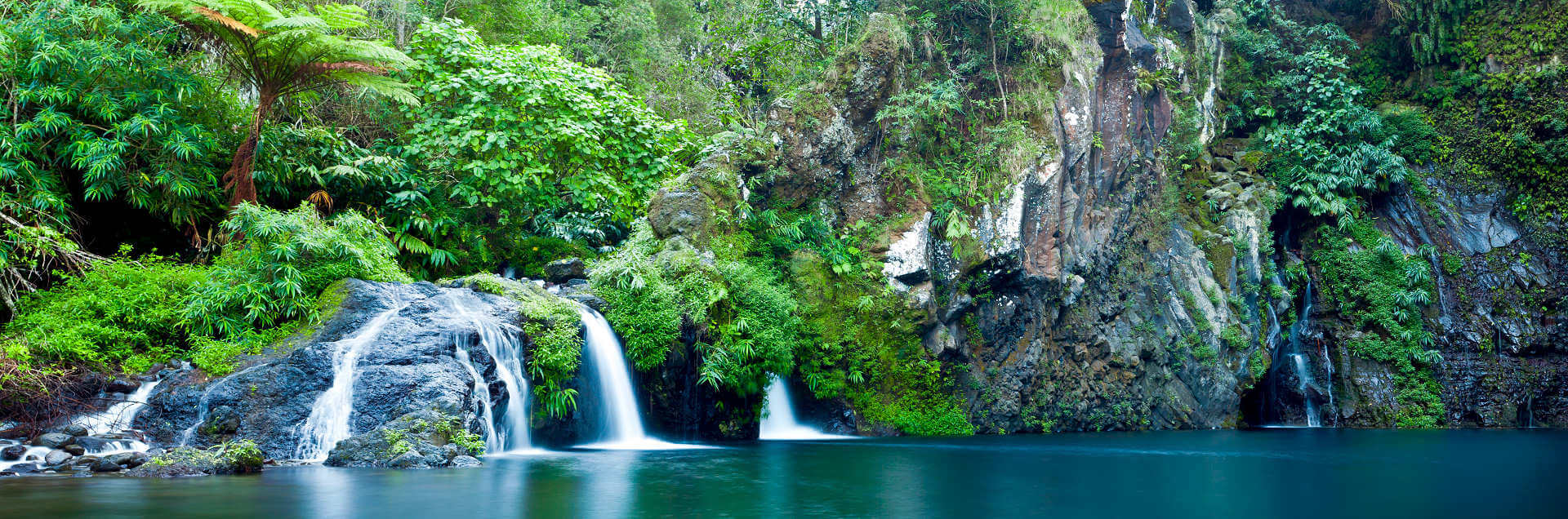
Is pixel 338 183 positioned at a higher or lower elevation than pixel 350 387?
higher

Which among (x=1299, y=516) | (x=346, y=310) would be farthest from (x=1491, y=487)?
(x=346, y=310)

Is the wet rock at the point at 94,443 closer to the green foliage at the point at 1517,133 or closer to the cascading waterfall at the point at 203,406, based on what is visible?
the cascading waterfall at the point at 203,406

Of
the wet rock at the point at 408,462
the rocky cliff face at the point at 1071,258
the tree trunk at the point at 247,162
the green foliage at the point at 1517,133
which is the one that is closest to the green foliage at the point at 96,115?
the tree trunk at the point at 247,162

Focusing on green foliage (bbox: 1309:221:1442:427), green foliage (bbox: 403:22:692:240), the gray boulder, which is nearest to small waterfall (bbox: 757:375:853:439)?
green foliage (bbox: 403:22:692:240)

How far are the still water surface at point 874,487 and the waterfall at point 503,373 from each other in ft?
2.63

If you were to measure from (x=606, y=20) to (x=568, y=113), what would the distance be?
12.8 metres

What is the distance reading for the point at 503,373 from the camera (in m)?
11.7

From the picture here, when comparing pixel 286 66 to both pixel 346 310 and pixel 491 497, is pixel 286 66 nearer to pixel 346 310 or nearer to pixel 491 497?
pixel 346 310

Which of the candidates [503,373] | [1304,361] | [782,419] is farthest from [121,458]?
[1304,361]

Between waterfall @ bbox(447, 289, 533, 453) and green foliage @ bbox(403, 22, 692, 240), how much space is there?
15.5 feet

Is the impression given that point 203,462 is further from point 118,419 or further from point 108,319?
point 108,319

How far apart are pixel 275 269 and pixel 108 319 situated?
6.26ft

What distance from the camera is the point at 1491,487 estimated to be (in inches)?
343

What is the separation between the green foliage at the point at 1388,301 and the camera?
20.4 meters
